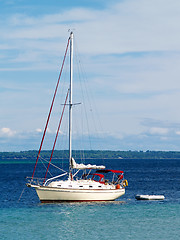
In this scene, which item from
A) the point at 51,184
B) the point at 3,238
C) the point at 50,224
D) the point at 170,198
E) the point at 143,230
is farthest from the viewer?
the point at 170,198

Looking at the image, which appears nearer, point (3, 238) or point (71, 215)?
point (3, 238)

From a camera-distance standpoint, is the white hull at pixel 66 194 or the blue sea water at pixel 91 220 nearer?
the blue sea water at pixel 91 220

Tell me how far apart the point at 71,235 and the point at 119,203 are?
67.7ft

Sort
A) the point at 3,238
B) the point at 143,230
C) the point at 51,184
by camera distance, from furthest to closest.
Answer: the point at 51,184, the point at 143,230, the point at 3,238

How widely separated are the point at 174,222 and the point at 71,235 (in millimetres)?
11892

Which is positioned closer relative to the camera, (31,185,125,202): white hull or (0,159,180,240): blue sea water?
(0,159,180,240): blue sea water

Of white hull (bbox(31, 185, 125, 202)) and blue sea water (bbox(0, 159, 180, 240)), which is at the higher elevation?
white hull (bbox(31, 185, 125, 202))

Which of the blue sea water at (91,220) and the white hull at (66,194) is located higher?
the white hull at (66,194)

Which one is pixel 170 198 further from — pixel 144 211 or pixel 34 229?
pixel 34 229

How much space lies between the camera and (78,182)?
196ft

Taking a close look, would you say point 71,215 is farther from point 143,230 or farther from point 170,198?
point 170,198

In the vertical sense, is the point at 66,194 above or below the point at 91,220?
above

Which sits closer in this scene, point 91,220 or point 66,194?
point 91,220

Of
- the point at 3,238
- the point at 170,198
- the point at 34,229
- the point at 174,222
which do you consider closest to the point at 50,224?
the point at 34,229
